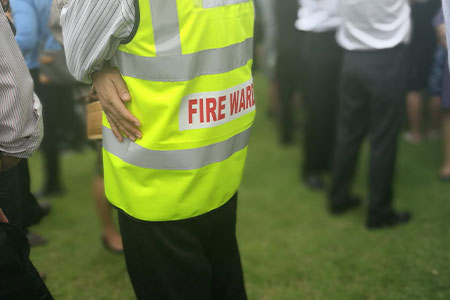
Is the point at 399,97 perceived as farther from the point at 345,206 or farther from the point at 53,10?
the point at 53,10

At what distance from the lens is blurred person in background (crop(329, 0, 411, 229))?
2.64 metres

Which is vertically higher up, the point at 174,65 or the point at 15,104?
the point at 174,65

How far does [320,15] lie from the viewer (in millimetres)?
3193

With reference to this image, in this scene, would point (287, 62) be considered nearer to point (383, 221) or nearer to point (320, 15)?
point (320, 15)

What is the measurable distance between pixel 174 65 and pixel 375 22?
64.6 inches

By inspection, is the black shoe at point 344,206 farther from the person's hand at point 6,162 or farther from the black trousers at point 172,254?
the person's hand at point 6,162

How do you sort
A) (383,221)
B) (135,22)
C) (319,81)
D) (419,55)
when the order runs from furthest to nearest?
(419,55) < (319,81) < (383,221) < (135,22)

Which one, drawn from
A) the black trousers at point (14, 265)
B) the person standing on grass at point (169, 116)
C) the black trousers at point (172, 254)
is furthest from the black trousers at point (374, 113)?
the black trousers at point (14, 265)

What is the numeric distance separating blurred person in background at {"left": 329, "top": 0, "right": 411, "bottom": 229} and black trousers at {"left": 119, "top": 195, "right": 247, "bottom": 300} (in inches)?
57.9

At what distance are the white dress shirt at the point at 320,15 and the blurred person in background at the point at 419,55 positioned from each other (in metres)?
0.76

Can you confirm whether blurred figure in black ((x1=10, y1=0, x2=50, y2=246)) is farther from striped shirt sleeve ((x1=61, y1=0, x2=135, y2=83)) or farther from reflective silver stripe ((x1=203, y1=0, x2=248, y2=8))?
reflective silver stripe ((x1=203, y1=0, x2=248, y2=8))

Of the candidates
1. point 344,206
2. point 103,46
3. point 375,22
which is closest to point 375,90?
point 375,22

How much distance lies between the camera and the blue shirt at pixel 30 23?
1996mm

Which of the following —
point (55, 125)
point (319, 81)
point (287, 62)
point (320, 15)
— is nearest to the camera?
point (320, 15)
